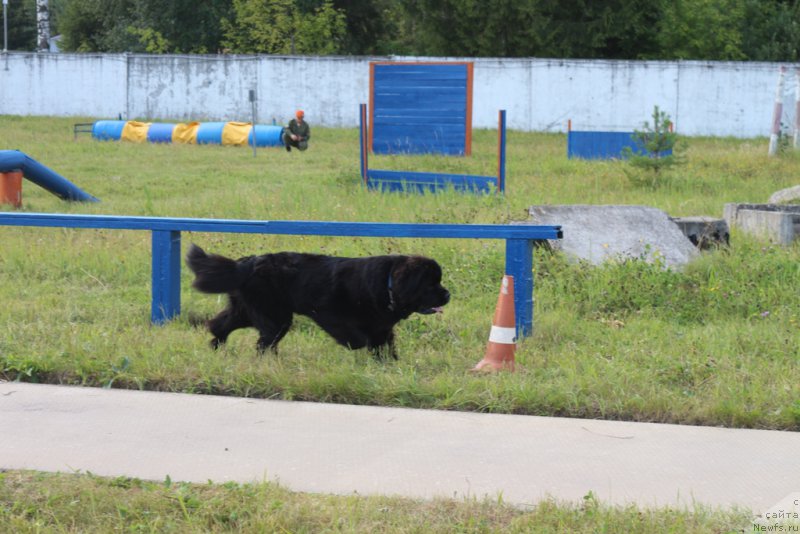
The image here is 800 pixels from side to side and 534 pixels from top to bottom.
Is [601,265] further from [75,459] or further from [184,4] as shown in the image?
[184,4]

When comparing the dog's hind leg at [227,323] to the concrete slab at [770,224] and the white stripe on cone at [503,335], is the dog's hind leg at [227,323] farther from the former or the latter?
the concrete slab at [770,224]

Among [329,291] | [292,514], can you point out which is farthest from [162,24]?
[292,514]

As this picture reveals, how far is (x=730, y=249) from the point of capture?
9.66 meters

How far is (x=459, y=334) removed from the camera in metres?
7.45

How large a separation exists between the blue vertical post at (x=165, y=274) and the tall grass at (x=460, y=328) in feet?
0.69

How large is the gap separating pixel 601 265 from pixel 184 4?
4650 centimetres

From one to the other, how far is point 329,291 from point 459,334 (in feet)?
4.09

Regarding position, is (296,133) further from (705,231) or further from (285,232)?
(285,232)

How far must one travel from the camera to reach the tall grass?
5918 mm

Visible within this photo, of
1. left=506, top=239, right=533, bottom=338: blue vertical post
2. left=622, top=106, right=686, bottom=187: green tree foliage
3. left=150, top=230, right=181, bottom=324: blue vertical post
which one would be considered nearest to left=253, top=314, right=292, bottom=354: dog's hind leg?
left=150, top=230, right=181, bottom=324: blue vertical post

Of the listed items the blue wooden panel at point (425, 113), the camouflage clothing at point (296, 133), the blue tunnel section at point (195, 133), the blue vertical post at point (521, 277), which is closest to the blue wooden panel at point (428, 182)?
the blue wooden panel at point (425, 113)

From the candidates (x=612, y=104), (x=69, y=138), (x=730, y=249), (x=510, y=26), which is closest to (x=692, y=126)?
(x=612, y=104)

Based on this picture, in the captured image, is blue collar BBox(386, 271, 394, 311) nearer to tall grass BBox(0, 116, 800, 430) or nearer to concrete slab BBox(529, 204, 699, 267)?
tall grass BBox(0, 116, 800, 430)

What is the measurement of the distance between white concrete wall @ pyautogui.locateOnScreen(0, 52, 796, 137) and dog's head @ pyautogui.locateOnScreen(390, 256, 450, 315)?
31.0 metres
